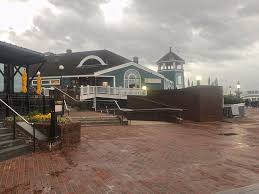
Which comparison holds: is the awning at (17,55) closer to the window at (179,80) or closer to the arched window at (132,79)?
the arched window at (132,79)

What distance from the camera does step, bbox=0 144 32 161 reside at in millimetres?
8748

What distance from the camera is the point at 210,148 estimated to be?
11281 millimetres

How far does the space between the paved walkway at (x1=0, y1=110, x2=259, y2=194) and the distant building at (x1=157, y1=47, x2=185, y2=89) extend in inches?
1534

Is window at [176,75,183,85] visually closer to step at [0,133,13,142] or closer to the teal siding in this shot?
the teal siding

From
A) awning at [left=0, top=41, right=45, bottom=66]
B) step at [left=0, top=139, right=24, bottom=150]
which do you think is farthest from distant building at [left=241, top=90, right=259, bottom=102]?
step at [left=0, top=139, right=24, bottom=150]

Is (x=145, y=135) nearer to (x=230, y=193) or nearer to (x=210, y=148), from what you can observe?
(x=210, y=148)

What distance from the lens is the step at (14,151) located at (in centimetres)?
875

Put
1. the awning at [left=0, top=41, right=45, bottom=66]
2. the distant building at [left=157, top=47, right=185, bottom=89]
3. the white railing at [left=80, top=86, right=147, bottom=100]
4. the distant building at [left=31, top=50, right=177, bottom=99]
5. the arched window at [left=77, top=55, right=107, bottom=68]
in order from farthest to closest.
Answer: the distant building at [left=157, top=47, right=185, bottom=89]
the arched window at [left=77, top=55, right=107, bottom=68]
the distant building at [left=31, top=50, right=177, bottom=99]
the white railing at [left=80, top=86, right=147, bottom=100]
the awning at [left=0, top=41, right=45, bottom=66]

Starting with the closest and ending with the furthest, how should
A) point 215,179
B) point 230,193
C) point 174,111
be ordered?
point 230,193 < point 215,179 < point 174,111

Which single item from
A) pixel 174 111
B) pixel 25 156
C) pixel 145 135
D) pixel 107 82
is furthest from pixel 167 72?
pixel 25 156

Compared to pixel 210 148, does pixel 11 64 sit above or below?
above

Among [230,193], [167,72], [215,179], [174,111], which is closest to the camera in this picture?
[230,193]

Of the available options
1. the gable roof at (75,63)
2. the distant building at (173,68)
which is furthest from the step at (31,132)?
the distant building at (173,68)

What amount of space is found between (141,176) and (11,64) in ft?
48.3
